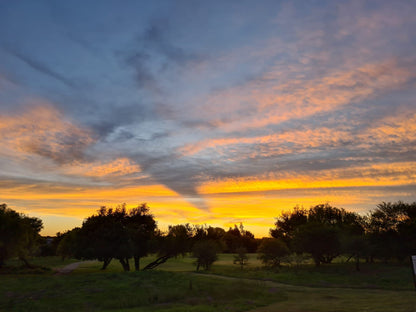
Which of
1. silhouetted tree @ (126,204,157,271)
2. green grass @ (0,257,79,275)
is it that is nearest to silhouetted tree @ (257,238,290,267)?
silhouetted tree @ (126,204,157,271)

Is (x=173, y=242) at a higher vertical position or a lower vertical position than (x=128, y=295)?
higher

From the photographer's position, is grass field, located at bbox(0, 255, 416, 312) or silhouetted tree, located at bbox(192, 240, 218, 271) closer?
grass field, located at bbox(0, 255, 416, 312)

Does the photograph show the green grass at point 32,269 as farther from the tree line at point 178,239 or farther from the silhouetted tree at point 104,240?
the silhouetted tree at point 104,240

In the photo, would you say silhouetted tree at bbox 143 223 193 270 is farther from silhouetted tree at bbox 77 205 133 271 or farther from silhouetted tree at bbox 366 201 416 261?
silhouetted tree at bbox 366 201 416 261

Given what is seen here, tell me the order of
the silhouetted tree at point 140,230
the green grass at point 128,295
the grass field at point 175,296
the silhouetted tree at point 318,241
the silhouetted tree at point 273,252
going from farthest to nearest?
the silhouetted tree at point 273,252 → the silhouetted tree at point 318,241 → the silhouetted tree at point 140,230 → the green grass at point 128,295 → the grass field at point 175,296

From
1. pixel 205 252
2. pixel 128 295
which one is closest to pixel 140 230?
pixel 205 252

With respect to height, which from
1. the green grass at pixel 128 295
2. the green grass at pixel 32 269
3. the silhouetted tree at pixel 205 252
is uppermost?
the silhouetted tree at pixel 205 252

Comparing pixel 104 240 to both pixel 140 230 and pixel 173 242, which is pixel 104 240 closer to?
pixel 140 230

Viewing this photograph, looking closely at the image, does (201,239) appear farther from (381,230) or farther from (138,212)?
(381,230)

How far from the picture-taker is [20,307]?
28906mm

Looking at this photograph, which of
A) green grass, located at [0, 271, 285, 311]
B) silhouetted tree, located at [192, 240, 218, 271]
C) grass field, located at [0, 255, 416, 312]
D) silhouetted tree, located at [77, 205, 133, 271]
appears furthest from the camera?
silhouetted tree, located at [192, 240, 218, 271]

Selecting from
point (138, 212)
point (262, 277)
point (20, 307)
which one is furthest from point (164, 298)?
point (138, 212)

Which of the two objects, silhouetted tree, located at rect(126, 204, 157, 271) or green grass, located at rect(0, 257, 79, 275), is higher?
silhouetted tree, located at rect(126, 204, 157, 271)

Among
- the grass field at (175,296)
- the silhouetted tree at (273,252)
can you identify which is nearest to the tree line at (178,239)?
the silhouetted tree at (273,252)
